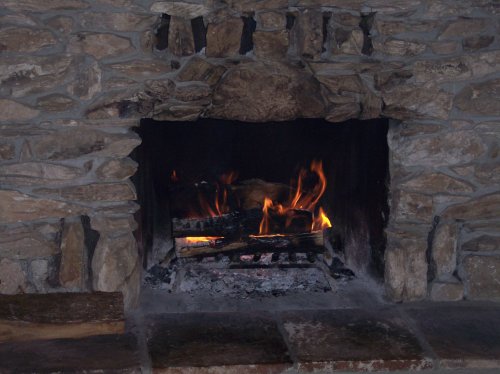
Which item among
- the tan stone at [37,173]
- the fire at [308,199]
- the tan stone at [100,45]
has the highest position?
the tan stone at [100,45]

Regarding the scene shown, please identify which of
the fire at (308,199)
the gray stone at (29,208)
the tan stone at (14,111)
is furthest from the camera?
the fire at (308,199)

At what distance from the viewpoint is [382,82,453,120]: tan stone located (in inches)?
129

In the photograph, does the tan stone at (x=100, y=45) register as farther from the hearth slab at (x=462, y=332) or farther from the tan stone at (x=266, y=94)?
the hearth slab at (x=462, y=332)

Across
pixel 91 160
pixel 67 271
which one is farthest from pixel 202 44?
pixel 67 271

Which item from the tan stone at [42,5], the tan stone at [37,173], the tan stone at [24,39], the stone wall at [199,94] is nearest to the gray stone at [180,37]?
the stone wall at [199,94]

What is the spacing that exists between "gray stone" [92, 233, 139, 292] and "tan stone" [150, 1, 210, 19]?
43.7 inches

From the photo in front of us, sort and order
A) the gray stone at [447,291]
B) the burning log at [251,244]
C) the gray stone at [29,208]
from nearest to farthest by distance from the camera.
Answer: the gray stone at [29,208] < the gray stone at [447,291] < the burning log at [251,244]

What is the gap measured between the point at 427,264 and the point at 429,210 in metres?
0.31

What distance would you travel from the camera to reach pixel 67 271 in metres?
3.30

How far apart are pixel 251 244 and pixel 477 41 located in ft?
5.44

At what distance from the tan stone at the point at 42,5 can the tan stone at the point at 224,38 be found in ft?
1.97

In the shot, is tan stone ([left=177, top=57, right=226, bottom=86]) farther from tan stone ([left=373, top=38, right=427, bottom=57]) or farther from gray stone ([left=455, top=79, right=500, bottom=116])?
gray stone ([left=455, top=79, right=500, bottom=116])

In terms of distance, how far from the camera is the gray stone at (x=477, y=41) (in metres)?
3.24

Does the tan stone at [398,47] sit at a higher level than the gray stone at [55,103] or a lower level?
higher
